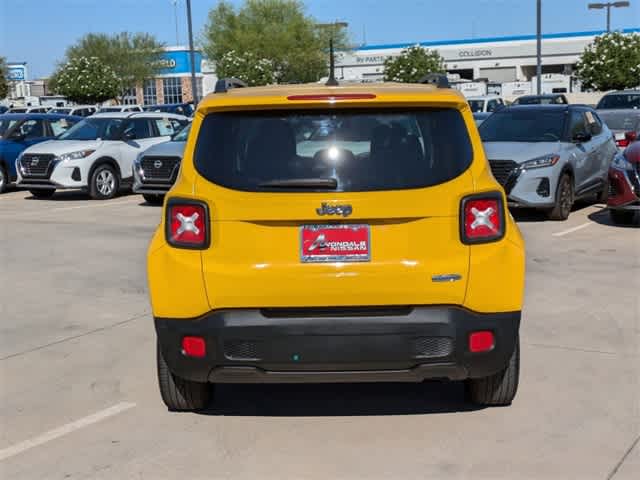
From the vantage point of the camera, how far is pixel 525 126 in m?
13.7

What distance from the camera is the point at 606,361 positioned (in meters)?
5.95

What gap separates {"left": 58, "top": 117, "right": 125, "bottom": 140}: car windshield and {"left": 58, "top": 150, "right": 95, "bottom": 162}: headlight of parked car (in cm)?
67

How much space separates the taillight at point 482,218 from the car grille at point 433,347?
473mm

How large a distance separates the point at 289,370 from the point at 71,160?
1407cm

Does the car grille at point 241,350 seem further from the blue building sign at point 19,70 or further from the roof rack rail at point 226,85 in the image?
the blue building sign at point 19,70

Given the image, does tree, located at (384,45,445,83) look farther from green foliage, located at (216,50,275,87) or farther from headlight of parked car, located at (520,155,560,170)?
headlight of parked car, located at (520,155,560,170)

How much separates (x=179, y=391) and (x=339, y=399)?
3.05 feet

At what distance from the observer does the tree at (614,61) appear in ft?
194

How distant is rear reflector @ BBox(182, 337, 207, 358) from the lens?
14.3 feet

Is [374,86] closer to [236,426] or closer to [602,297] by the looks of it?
[236,426]

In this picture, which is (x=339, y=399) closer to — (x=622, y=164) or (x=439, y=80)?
(x=439, y=80)

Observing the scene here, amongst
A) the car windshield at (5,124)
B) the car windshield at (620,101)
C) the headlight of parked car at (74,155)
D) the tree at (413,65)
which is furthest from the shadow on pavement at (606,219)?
the tree at (413,65)

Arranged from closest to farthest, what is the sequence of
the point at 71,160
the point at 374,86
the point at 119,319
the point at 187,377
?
the point at 187,377 < the point at 374,86 < the point at 119,319 < the point at 71,160

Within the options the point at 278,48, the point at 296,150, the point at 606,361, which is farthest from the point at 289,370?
the point at 278,48
